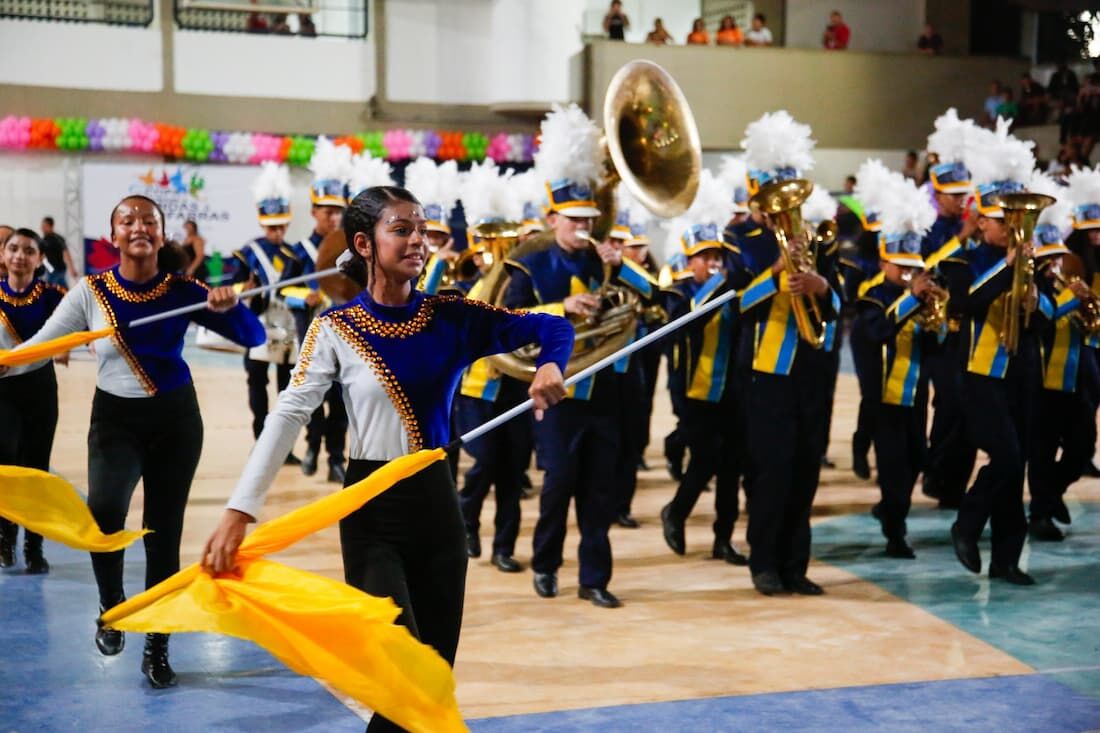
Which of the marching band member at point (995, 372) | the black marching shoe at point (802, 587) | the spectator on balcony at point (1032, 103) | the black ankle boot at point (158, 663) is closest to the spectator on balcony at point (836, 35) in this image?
the spectator on balcony at point (1032, 103)

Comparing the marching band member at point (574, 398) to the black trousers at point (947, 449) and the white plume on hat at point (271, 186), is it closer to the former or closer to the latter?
the black trousers at point (947, 449)

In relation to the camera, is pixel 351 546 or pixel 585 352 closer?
pixel 351 546

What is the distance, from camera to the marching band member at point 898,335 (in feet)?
26.1

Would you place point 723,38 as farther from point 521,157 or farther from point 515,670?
point 515,670

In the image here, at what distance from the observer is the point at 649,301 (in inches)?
290

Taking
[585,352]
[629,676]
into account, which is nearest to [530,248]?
[585,352]

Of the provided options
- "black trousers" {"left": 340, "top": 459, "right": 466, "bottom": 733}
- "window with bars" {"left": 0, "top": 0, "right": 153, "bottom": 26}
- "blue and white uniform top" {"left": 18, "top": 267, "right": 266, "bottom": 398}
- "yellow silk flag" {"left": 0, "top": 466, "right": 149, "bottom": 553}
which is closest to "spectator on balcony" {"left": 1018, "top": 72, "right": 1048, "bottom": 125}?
"window with bars" {"left": 0, "top": 0, "right": 153, "bottom": 26}

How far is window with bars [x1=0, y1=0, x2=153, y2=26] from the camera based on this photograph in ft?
76.6

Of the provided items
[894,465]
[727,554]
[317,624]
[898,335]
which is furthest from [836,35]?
[317,624]

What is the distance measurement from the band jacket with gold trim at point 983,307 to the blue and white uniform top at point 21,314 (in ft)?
15.1

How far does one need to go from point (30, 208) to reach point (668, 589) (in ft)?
63.9

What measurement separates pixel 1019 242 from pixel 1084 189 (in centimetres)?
219

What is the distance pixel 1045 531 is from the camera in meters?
8.49

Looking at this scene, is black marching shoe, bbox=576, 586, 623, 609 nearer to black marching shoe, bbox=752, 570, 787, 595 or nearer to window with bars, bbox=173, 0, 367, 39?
black marching shoe, bbox=752, 570, 787, 595
